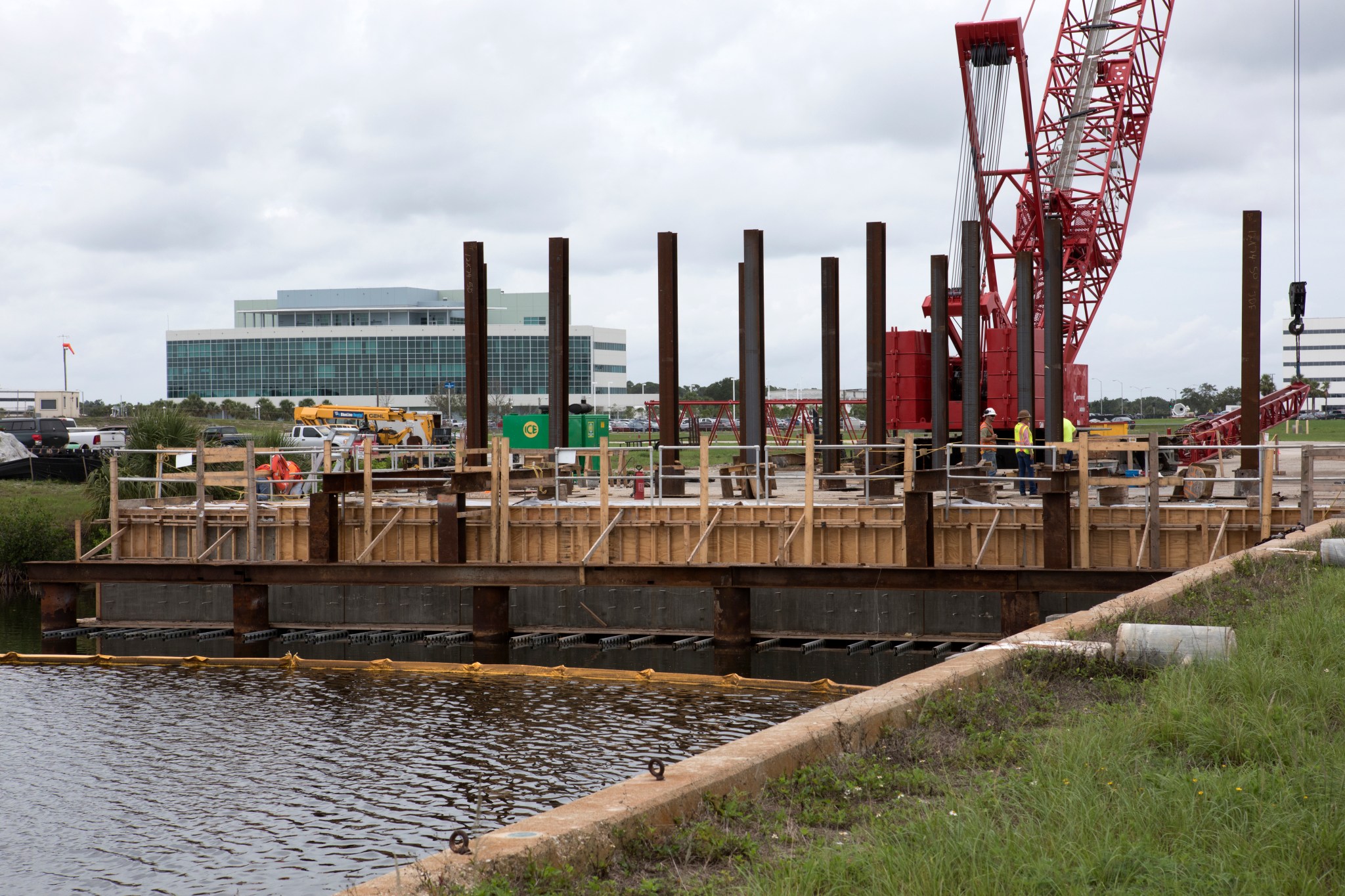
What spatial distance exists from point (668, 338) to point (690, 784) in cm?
2118

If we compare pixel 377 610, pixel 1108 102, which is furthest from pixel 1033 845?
pixel 1108 102

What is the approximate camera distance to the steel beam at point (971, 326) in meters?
26.2

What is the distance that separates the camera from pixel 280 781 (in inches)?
480

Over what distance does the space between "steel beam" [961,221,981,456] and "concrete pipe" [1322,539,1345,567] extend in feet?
37.4

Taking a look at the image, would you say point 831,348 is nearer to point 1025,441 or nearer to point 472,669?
point 1025,441

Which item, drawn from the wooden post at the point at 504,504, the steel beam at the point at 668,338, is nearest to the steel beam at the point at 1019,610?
the wooden post at the point at 504,504

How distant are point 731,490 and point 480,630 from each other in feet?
24.5

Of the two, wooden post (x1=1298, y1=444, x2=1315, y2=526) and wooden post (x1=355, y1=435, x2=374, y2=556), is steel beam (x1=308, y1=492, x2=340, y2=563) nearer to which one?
wooden post (x1=355, y1=435, x2=374, y2=556)

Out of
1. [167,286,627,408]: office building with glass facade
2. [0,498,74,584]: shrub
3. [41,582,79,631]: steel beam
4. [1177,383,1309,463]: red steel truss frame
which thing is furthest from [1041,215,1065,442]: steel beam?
[167,286,627,408]: office building with glass facade

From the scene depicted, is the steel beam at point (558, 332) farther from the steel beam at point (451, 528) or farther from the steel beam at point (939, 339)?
the steel beam at point (939, 339)

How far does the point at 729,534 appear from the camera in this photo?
20.9 metres

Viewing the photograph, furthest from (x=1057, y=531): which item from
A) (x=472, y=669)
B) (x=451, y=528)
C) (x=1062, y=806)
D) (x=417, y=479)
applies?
(x=1062, y=806)

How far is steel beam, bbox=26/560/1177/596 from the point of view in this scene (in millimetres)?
18562

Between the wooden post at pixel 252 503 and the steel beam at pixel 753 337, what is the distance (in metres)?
9.49
